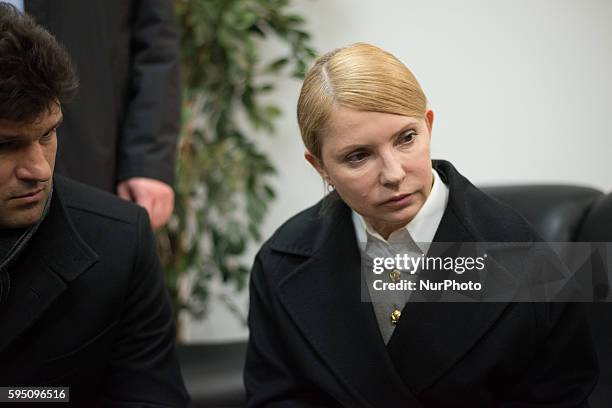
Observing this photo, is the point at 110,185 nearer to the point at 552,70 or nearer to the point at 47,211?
the point at 47,211

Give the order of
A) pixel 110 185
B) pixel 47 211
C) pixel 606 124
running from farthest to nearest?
1. pixel 110 185
2. pixel 606 124
3. pixel 47 211

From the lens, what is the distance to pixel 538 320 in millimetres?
982

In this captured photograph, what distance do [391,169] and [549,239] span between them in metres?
0.59

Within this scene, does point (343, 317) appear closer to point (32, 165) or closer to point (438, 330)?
point (438, 330)

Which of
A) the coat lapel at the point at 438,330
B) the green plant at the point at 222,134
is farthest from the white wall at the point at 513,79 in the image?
the green plant at the point at 222,134

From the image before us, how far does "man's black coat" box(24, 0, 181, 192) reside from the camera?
1.46 meters

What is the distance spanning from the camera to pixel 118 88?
1.56 metres

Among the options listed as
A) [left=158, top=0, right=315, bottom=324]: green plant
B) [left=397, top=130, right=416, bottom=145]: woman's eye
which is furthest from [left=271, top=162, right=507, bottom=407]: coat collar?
[left=158, top=0, right=315, bottom=324]: green plant

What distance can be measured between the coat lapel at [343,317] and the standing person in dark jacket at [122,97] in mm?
550

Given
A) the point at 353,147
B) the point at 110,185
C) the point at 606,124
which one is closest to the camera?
the point at 353,147

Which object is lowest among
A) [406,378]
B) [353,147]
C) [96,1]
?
[406,378]

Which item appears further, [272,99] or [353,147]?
[272,99]

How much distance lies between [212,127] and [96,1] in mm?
1098

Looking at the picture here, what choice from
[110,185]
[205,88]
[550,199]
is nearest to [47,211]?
[110,185]
